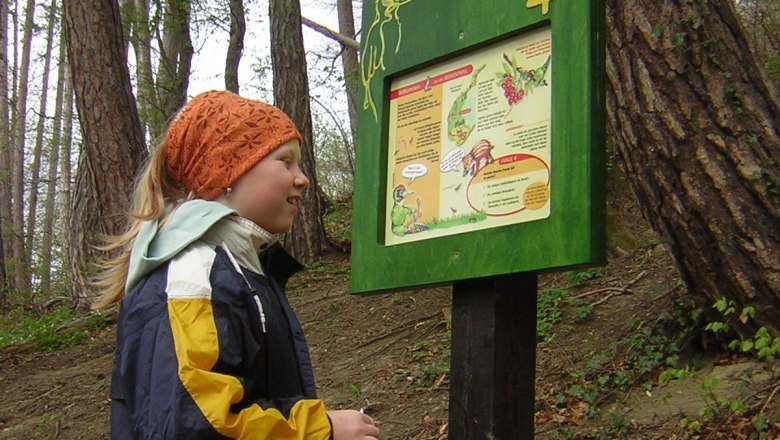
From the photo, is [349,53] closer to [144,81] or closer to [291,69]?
[144,81]

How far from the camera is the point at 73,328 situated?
306 inches

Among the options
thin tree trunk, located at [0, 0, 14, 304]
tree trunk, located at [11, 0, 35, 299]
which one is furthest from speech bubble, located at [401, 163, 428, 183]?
tree trunk, located at [11, 0, 35, 299]

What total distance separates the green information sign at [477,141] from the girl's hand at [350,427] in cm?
48

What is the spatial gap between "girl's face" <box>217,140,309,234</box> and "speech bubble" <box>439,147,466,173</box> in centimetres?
40

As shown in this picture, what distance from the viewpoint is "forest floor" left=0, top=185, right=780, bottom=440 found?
12.0 ft

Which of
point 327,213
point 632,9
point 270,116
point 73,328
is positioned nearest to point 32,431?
point 73,328

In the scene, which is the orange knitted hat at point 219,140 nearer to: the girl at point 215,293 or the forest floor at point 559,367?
the girl at point 215,293

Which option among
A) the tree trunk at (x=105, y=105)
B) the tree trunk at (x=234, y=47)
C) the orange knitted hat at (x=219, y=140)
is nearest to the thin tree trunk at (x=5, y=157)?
the tree trunk at (x=234, y=47)

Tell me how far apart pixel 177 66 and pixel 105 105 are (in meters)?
6.25

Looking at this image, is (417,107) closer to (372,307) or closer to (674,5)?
(674,5)

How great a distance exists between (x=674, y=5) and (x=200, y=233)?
2694 mm

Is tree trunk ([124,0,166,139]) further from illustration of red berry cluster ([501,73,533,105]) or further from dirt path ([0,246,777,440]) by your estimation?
illustration of red berry cluster ([501,73,533,105])

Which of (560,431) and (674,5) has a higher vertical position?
(674,5)

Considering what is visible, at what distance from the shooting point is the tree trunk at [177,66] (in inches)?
467
